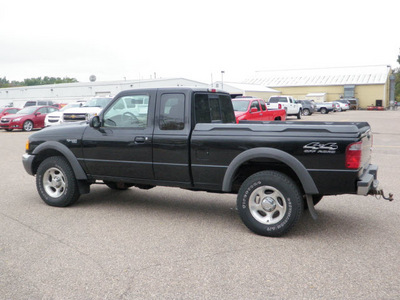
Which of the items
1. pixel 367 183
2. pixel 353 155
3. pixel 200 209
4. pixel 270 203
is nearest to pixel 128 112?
pixel 200 209

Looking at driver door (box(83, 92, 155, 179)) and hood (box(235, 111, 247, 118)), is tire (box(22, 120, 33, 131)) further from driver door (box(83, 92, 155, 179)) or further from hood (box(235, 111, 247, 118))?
driver door (box(83, 92, 155, 179))

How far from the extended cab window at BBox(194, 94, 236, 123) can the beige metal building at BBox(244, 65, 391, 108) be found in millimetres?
63770

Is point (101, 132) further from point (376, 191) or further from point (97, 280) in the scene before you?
point (376, 191)

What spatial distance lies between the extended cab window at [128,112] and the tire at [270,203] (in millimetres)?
1850

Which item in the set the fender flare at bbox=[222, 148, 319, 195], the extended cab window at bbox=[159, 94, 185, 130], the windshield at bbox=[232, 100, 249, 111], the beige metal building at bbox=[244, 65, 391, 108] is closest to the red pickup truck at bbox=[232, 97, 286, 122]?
the windshield at bbox=[232, 100, 249, 111]

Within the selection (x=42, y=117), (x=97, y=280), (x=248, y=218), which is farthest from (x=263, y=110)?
(x=97, y=280)

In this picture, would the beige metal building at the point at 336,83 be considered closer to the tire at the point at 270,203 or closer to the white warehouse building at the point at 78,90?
the white warehouse building at the point at 78,90

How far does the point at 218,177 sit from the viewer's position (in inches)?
211

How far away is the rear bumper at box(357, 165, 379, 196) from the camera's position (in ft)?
15.5

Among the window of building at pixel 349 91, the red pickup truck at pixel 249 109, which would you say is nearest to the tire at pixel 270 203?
the red pickup truck at pixel 249 109

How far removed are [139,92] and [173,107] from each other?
0.64 m

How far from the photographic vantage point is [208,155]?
5371 mm

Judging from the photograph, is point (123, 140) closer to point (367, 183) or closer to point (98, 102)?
point (367, 183)

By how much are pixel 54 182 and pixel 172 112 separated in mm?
2347
